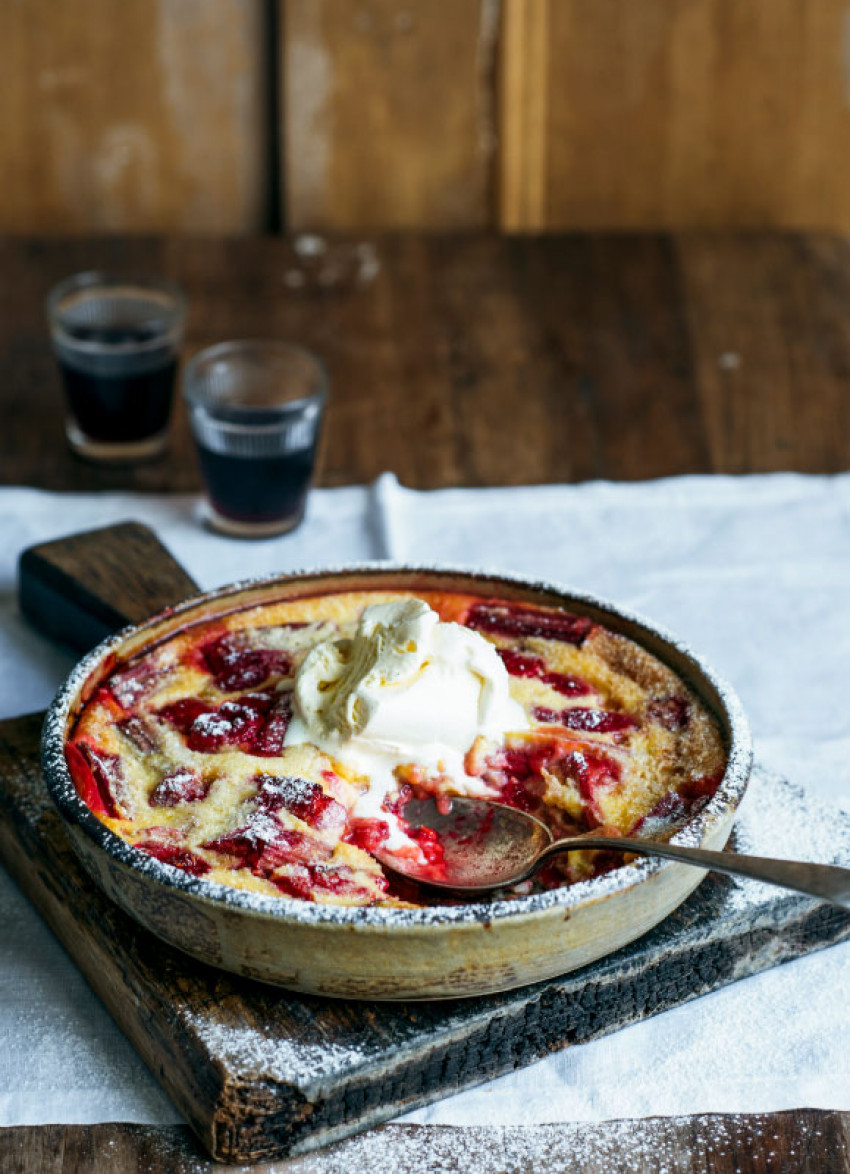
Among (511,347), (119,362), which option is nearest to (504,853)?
(119,362)

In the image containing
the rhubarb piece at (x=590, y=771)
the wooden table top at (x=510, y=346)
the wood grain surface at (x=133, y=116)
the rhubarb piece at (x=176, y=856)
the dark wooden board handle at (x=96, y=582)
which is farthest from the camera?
the wood grain surface at (x=133, y=116)

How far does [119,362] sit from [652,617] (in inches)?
34.8

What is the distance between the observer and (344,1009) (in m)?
1.30

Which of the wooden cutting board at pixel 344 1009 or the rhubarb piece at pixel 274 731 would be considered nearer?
the wooden cutting board at pixel 344 1009

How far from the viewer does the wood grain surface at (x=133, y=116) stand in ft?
9.66

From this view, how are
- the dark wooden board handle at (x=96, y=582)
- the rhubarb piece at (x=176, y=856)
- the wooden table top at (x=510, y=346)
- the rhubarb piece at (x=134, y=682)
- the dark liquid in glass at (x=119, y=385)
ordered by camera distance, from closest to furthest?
1. the rhubarb piece at (x=176, y=856)
2. the rhubarb piece at (x=134, y=682)
3. the dark wooden board handle at (x=96, y=582)
4. the dark liquid in glass at (x=119, y=385)
5. the wooden table top at (x=510, y=346)

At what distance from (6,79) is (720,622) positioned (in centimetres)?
181

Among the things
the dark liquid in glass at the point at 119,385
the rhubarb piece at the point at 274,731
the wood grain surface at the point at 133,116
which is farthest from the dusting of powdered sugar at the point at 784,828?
the wood grain surface at the point at 133,116

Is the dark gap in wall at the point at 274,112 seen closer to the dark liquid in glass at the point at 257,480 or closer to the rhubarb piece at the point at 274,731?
the dark liquid in glass at the point at 257,480

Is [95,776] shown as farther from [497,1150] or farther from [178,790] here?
[497,1150]

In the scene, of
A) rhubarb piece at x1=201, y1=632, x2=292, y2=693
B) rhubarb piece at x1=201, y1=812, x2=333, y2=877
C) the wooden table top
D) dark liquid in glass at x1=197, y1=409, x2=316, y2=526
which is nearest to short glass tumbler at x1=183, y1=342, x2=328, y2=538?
dark liquid in glass at x1=197, y1=409, x2=316, y2=526

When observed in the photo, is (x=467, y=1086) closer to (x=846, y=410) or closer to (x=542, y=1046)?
(x=542, y=1046)

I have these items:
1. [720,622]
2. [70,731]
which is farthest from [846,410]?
[70,731]

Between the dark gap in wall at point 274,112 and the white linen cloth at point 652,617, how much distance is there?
1.08 meters
